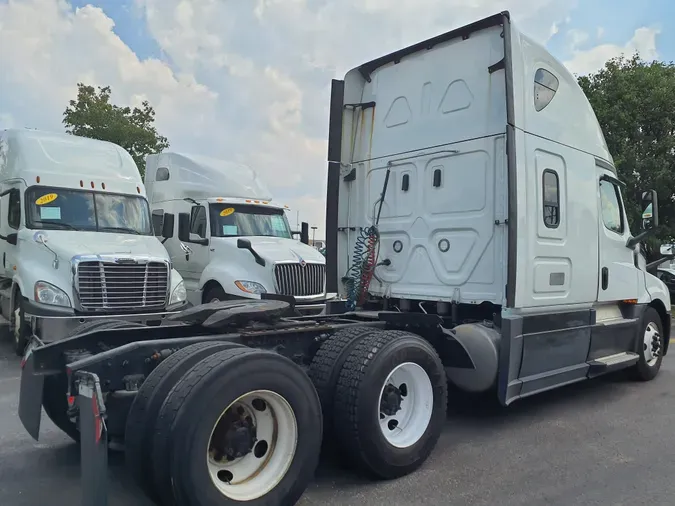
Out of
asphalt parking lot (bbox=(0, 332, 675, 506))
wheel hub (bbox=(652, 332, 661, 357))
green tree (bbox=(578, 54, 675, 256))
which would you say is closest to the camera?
asphalt parking lot (bbox=(0, 332, 675, 506))

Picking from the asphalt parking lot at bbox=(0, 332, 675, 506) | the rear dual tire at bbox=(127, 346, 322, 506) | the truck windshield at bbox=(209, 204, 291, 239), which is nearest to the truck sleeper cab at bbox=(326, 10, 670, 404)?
the asphalt parking lot at bbox=(0, 332, 675, 506)

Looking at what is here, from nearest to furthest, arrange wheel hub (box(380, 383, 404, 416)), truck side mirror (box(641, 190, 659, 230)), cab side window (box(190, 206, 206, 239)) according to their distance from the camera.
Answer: wheel hub (box(380, 383, 404, 416))
truck side mirror (box(641, 190, 659, 230))
cab side window (box(190, 206, 206, 239))

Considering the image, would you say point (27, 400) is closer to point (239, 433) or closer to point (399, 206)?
point (239, 433)

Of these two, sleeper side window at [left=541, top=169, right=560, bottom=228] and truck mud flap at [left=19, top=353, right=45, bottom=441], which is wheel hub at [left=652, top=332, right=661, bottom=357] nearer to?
sleeper side window at [left=541, top=169, right=560, bottom=228]

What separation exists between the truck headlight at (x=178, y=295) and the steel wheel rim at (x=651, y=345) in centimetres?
648

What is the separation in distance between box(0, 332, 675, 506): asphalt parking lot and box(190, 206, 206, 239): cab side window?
5332 mm

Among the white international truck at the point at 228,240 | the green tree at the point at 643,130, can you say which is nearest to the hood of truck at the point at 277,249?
the white international truck at the point at 228,240

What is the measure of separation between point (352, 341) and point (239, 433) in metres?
1.19

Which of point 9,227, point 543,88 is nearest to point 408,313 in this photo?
point 543,88

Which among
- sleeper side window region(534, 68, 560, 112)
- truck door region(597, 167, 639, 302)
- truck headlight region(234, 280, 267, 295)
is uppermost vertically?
sleeper side window region(534, 68, 560, 112)

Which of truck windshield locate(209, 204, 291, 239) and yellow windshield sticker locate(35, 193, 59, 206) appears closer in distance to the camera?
yellow windshield sticker locate(35, 193, 59, 206)

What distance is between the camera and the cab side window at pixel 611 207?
6.48 meters

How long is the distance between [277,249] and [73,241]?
11.3 feet

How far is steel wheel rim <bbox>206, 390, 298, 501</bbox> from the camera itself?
329 cm
